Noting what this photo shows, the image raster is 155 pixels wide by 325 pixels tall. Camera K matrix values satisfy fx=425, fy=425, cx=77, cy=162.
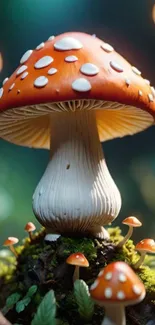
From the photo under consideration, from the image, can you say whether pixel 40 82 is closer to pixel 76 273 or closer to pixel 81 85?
pixel 81 85

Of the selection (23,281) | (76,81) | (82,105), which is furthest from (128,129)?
(23,281)

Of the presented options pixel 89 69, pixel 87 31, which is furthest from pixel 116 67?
pixel 87 31

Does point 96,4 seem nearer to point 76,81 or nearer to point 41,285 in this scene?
point 76,81

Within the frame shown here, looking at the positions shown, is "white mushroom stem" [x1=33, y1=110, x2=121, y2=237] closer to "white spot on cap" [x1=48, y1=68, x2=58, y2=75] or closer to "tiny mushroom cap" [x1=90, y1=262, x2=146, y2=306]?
"white spot on cap" [x1=48, y1=68, x2=58, y2=75]

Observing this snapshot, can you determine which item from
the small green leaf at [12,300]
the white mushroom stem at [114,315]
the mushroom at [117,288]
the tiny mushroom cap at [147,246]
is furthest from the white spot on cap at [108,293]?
the small green leaf at [12,300]

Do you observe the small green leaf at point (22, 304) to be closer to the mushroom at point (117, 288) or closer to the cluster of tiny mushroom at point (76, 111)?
the cluster of tiny mushroom at point (76, 111)
